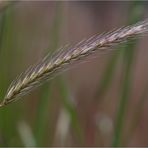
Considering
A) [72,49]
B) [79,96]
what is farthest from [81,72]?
[72,49]

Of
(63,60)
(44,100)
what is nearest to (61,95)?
(44,100)

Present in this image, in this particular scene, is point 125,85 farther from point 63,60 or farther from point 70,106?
point 63,60

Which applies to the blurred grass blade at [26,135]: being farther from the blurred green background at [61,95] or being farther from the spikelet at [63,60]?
the spikelet at [63,60]

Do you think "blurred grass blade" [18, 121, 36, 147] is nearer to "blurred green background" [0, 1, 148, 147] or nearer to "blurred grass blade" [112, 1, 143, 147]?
"blurred green background" [0, 1, 148, 147]

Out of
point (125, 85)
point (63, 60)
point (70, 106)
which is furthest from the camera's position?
point (70, 106)

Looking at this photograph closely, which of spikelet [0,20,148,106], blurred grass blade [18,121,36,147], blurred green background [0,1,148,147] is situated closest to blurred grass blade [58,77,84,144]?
blurred green background [0,1,148,147]

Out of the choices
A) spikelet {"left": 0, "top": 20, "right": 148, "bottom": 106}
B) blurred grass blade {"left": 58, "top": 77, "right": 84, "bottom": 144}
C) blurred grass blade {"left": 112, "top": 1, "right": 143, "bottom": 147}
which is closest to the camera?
spikelet {"left": 0, "top": 20, "right": 148, "bottom": 106}

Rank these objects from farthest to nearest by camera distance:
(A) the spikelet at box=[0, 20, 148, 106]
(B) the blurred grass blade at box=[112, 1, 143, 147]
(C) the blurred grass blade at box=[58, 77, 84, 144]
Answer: (C) the blurred grass blade at box=[58, 77, 84, 144]
(B) the blurred grass blade at box=[112, 1, 143, 147]
(A) the spikelet at box=[0, 20, 148, 106]

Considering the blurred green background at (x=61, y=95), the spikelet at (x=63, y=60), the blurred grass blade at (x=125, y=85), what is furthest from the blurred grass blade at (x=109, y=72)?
the spikelet at (x=63, y=60)

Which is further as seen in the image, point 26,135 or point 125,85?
point 26,135
